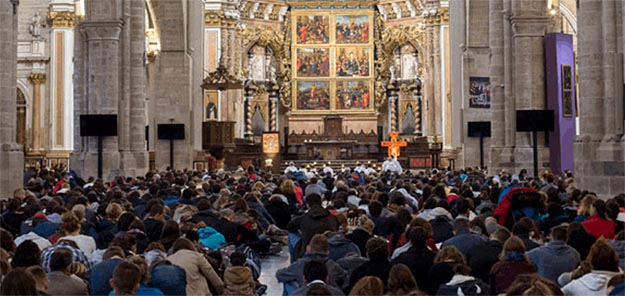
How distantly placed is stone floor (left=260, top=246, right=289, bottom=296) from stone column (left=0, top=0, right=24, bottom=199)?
602 cm

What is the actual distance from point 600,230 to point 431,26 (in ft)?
119

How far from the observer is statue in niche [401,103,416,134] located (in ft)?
157

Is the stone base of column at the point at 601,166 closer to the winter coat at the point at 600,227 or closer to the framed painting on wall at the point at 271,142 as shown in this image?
the winter coat at the point at 600,227

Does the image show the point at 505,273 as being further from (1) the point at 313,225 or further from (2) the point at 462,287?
(1) the point at 313,225

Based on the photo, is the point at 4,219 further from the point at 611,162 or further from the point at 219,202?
the point at 611,162

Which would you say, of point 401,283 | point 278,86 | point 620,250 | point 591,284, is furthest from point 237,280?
point 278,86

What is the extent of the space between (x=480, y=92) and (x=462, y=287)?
2552cm

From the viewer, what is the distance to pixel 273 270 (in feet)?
43.3

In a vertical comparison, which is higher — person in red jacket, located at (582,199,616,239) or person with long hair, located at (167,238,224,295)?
person in red jacket, located at (582,199,616,239)

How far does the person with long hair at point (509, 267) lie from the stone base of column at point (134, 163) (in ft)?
60.2

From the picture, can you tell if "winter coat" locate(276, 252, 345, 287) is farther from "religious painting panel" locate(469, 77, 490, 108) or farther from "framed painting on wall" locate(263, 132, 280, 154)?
"framed painting on wall" locate(263, 132, 280, 154)

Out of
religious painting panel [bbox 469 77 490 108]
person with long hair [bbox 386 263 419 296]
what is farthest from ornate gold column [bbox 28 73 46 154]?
person with long hair [bbox 386 263 419 296]

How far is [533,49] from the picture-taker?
25.9 metres

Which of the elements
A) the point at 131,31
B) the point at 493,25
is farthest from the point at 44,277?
the point at 493,25
